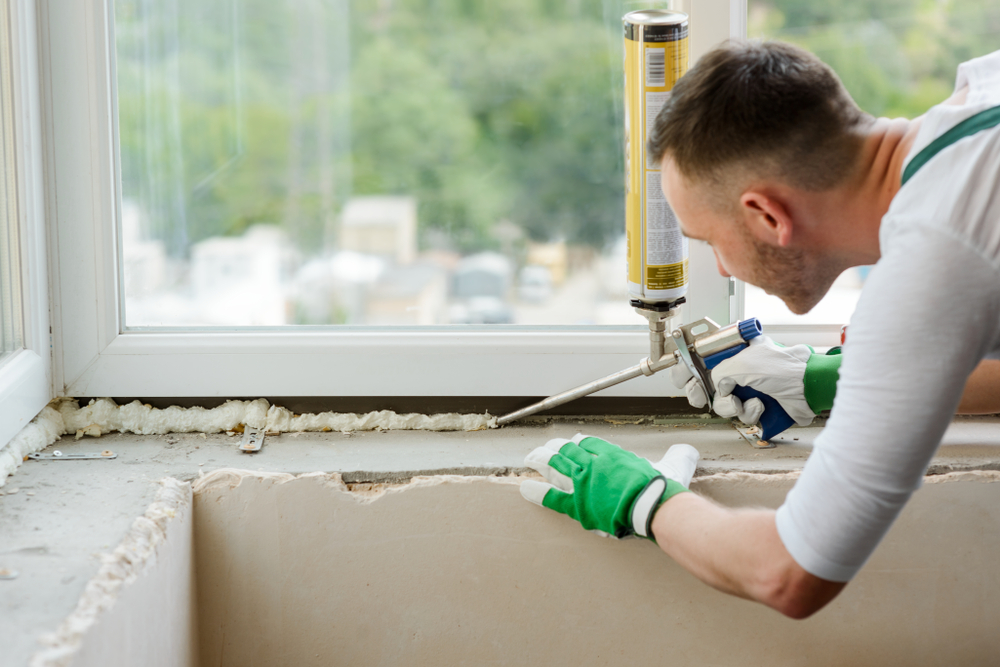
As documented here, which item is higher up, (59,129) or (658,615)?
(59,129)

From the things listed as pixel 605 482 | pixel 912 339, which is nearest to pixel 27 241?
pixel 605 482

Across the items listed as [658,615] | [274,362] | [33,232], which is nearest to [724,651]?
[658,615]

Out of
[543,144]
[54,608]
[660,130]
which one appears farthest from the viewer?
[543,144]

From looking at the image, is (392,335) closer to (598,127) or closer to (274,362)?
(274,362)

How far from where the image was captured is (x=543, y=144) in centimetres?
111

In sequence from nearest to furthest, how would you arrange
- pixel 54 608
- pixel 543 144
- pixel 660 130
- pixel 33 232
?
pixel 54 608
pixel 660 130
pixel 33 232
pixel 543 144

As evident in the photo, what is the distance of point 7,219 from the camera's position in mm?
949

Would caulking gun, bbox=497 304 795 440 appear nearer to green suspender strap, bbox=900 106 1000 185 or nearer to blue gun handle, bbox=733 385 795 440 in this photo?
blue gun handle, bbox=733 385 795 440

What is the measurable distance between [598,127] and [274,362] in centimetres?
56

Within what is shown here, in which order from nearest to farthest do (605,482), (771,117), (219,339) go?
1. (771,117)
2. (605,482)
3. (219,339)

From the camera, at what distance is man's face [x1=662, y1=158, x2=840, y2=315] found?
81 centimetres

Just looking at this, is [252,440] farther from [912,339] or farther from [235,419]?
[912,339]

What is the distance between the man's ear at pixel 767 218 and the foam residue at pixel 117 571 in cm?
68

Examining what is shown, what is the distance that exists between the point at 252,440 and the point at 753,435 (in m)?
0.69
